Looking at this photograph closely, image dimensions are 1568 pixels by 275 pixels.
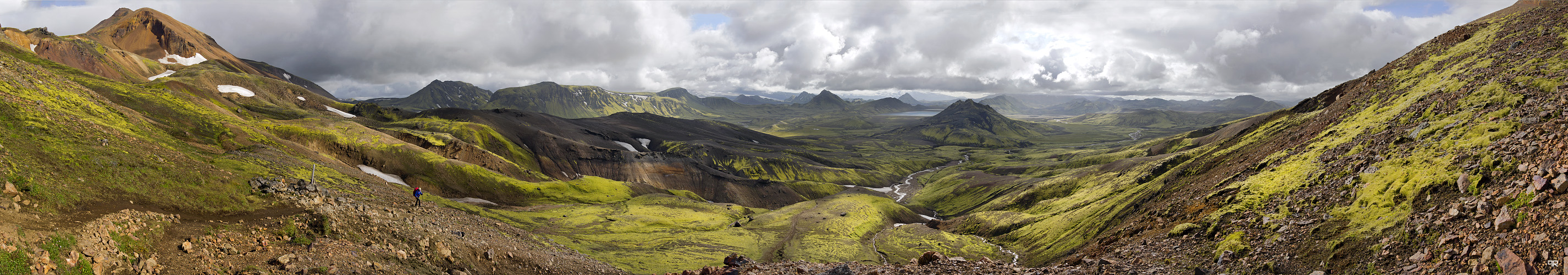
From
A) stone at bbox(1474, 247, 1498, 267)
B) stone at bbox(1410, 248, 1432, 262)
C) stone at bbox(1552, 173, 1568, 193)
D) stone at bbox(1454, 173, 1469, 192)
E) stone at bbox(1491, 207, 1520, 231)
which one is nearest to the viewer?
stone at bbox(1474, 247, 1498, 267)

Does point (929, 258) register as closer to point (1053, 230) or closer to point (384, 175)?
point (1053, 230)

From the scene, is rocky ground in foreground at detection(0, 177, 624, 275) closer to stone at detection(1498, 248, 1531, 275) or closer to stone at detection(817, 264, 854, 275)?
stone at detection(817, 264, 854, 275)

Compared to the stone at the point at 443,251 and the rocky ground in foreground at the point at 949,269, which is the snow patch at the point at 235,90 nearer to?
the stone at the point at 443,251

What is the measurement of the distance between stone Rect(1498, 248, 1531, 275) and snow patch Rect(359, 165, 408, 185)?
12807cm

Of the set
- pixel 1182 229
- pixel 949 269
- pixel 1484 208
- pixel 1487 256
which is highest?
pixel 1484 208

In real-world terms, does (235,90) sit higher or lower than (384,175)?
higher

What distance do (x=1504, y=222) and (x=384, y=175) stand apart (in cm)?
13647

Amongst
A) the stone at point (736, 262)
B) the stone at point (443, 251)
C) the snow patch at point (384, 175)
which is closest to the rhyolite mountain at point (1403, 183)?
the stone at point (736, 262)

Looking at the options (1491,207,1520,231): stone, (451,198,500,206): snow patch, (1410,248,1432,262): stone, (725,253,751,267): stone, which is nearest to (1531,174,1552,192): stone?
(1491,207,1520,231): stone

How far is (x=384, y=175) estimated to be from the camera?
106 m

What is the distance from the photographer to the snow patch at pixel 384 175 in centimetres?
10381

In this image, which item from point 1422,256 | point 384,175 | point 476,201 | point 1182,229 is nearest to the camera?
point 1422,256

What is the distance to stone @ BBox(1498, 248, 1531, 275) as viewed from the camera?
18.3 m

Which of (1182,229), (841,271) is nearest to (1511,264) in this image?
(1182,229)
